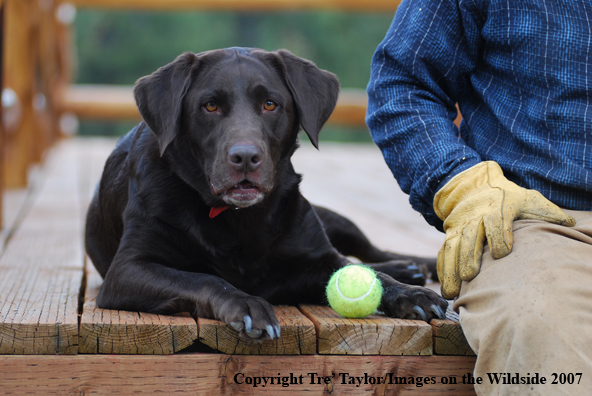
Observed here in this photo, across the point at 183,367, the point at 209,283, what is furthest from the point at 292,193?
the point at 183,367

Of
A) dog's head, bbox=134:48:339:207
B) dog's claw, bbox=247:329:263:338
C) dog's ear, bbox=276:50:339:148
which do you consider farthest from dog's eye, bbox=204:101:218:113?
dog's claw, bbox=247:329:263:338

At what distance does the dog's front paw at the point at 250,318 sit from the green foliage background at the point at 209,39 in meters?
20.8

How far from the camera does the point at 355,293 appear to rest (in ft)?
7.34

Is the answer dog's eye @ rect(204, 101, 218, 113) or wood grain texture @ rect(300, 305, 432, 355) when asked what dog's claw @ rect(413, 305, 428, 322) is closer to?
wood grain texture @ rect(300, 305, 432, 355)

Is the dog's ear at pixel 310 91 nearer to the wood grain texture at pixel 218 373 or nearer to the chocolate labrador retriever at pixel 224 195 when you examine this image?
the chocolate labrador retriever at pixel 224 195

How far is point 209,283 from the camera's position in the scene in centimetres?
219

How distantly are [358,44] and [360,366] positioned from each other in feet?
75.7

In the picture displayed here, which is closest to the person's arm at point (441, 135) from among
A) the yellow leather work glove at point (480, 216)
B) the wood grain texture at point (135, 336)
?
the yellow leather work glove at point (480, 216)

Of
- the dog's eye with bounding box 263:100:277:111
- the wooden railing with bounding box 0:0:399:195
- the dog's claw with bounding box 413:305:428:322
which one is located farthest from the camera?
the wooden railing with bounding box 0:0:399:195

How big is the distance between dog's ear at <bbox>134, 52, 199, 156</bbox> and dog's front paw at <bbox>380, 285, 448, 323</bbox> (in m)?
0.91

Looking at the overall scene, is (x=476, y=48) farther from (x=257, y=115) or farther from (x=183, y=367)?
(x=183, y=367)

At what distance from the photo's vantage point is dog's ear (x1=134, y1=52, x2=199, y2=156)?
7.93 feet

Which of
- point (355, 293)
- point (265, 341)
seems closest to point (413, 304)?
point (355, 293)

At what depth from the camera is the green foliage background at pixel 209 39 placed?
75.9 feet
